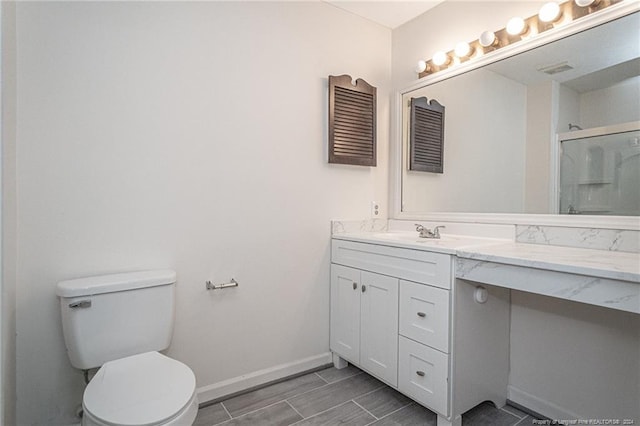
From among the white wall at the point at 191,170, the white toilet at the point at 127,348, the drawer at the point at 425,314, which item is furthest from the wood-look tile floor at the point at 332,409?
the white toilet at the point at 127,348

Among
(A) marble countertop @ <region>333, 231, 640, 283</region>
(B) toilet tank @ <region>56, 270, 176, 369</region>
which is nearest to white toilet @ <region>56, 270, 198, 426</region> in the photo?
(B) toilet tank @ <region>56, 270, 176, 369</region>

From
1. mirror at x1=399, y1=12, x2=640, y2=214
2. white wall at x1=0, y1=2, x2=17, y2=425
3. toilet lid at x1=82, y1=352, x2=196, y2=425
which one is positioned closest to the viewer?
toilet lid at x1=82, y1=352, x2=196, y2=425

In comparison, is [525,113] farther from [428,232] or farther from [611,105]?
[428,232]

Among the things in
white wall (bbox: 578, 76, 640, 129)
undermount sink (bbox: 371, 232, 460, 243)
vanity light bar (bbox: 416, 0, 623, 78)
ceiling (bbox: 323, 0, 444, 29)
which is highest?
ceiling (bbox: 323, 0, 444, 29)

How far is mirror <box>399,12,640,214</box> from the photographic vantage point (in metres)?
1.45

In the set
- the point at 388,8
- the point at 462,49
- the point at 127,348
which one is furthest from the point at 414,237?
the point at 127,348

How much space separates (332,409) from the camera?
1749 mm

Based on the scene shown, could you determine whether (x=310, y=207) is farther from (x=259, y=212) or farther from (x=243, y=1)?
(x=243, y=1)

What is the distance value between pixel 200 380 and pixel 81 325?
0.70 meters

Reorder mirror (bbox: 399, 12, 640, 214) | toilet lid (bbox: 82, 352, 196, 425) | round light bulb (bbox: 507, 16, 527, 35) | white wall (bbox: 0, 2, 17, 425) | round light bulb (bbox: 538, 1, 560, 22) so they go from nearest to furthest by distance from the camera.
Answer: toilet lid (bbox: 82, 352, 196, 425)
white wall (bbox: 0, 2, 17, 425)
mirror (bbox: 399, 12, 640, 214)
round light bulb (bbox: 538, 1, 560, 22)
round light bulb (bbox: 507, 16, 527, 35)

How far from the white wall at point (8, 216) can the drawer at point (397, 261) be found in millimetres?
1560

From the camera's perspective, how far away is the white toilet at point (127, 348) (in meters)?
1.07

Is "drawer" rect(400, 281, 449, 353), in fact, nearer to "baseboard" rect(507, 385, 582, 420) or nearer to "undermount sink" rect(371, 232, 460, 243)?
"undermount sink" rect(371, 232, 460, 243)

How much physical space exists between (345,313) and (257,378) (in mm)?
633
